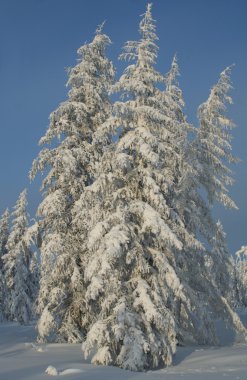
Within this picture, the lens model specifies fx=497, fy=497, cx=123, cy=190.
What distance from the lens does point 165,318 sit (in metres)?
16.8

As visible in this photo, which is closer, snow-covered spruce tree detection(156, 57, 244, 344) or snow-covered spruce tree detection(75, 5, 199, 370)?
snow-covered spruce tree detection(75, 5, 199, 370)

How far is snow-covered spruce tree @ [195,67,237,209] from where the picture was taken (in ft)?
88.3

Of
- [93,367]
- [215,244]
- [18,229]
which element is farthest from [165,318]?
[18,229]

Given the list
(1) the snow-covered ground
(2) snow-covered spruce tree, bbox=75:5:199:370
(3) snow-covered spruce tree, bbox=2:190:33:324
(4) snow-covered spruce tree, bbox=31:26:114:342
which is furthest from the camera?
(3) snow-covered spruce tree, bbox=2:190:33:324

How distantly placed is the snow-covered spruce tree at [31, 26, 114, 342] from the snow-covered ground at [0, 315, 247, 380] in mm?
2429

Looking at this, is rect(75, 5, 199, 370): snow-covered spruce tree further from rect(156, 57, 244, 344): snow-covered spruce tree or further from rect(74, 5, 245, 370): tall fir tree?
rect(156, 57, 244, 344): snow-covered spruce tree

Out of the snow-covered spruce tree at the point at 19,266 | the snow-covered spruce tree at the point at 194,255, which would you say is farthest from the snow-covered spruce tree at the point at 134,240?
the snow-covered spruce tree at the point at 19,266

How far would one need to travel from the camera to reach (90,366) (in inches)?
624

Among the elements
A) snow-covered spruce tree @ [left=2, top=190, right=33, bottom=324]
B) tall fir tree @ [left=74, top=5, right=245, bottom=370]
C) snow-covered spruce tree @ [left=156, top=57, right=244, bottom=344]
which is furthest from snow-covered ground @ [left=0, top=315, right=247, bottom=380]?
snow-covered spruce tree @ [left=2, top=190, right=33, bottom=324]

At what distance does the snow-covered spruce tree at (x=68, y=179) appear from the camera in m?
23.1

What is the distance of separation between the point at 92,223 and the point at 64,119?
311 inches

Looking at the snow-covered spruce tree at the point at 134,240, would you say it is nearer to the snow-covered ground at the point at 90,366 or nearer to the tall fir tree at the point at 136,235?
the tall fir tree at the point at 136,235

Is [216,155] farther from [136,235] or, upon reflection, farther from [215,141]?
[136,235]

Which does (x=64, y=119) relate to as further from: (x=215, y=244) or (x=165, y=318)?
(x=165, y=318)
